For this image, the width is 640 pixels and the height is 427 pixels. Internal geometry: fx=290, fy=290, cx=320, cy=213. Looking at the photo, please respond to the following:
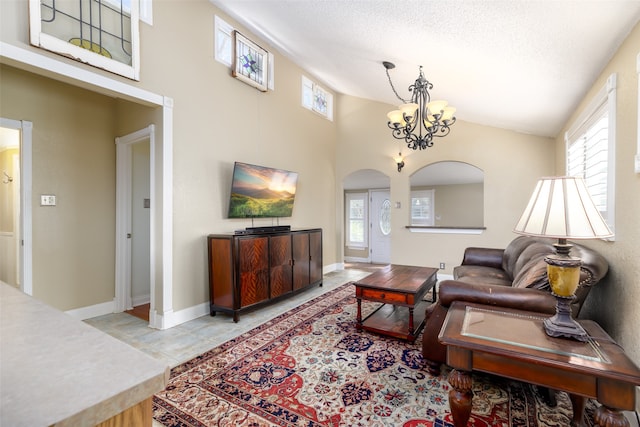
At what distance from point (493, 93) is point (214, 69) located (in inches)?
132

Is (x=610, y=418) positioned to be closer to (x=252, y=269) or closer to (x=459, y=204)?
(x=252, y=269)

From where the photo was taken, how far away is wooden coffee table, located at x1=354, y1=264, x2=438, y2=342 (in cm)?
270

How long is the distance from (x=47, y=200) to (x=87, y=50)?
1.69 meters

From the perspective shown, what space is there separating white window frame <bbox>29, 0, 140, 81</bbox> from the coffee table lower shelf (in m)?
3.33

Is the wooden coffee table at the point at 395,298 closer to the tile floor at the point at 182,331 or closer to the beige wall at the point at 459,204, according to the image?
the tile floor at the point at 182,331

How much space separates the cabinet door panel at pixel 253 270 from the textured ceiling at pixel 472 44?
2.57m

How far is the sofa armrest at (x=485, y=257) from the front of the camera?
12.5ft

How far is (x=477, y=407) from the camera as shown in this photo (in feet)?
5.87

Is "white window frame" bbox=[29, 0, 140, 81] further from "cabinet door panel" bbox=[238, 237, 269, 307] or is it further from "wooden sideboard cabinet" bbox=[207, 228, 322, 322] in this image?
"cabinet door panel" bbox=[238, 237, 269, 307]

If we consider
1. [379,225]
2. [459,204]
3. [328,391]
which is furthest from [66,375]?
[459,204]

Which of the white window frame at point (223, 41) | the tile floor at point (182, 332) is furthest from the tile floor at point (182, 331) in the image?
the white window frame at point (223, 41)

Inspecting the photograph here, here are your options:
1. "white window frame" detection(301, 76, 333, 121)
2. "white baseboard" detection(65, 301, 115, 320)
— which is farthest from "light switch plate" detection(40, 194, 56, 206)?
"white window frame" detection(301, 76, 333, 121)

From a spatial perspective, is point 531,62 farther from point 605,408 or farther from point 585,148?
point 605,408

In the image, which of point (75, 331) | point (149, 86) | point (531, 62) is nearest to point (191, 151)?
point (149, 86)
